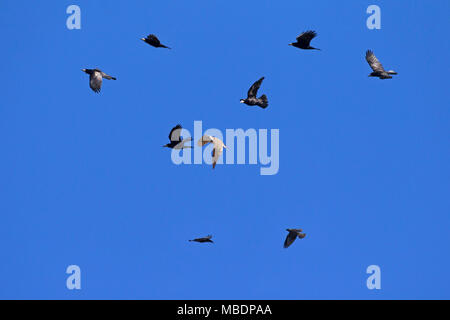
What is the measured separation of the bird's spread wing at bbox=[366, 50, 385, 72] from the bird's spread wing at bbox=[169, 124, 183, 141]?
8.08 meters

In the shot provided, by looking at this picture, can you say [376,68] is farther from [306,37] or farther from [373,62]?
[306,37]

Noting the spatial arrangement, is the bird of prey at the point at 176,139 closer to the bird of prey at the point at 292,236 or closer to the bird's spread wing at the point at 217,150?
the bird's spread wing at the point at 217,150

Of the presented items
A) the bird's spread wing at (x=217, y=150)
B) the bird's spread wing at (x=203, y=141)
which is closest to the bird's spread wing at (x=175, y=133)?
the bird's spread wing at (x=203, y=141)

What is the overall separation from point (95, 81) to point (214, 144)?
4703 millimetres

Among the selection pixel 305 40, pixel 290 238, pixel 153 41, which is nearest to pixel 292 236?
pixel 290 238

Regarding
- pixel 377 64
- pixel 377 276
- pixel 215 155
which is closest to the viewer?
pixel 215 155

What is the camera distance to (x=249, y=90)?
30.9 metres
